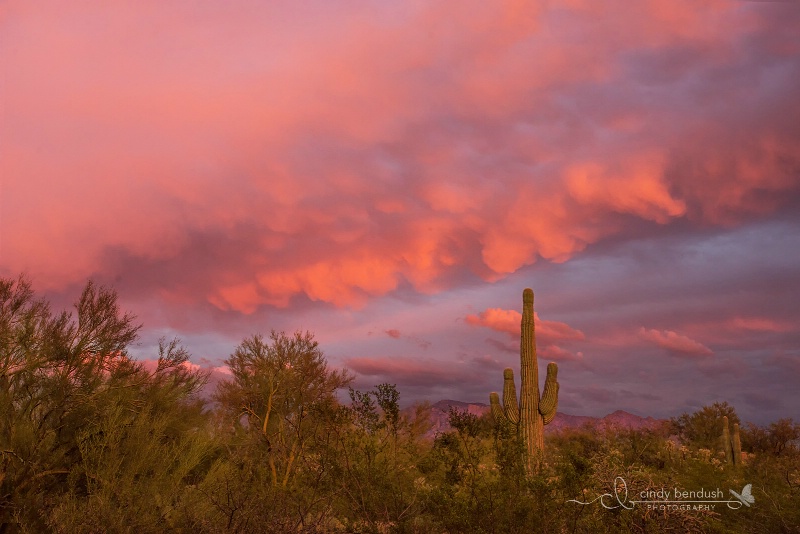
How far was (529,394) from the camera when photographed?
23.1m

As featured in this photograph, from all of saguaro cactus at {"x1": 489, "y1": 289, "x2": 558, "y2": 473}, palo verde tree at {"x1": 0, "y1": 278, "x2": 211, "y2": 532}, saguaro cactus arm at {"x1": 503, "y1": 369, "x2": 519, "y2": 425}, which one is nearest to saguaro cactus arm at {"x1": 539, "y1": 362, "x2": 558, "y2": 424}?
saguaro cactus at {"x1": 489, "y1": 289, "x2": 558, "y2": 473}

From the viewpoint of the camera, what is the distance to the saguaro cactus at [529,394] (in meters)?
22.9

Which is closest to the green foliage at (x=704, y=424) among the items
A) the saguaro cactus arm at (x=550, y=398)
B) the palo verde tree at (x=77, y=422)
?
the saguaro cactus arm at (x=550, y=398)

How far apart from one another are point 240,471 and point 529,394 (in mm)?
12082

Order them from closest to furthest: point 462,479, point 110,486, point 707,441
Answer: point 462,479
point 110,486
point 707,441

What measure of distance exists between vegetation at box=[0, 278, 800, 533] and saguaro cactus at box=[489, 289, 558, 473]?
703 centimetres

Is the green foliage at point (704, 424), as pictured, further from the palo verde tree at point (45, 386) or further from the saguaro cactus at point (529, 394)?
the palo verde tree at point (45, 386)

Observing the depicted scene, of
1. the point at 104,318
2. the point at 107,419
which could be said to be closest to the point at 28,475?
the point at 107,419

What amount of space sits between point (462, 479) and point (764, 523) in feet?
26.1

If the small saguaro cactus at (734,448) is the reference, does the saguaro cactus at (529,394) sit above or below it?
above

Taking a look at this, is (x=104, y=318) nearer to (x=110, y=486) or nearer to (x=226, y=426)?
(x=110, y=486)

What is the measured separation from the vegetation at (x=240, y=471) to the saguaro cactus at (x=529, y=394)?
23.1 ft

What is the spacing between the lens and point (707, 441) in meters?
40.4

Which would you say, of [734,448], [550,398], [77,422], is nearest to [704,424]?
[734,448]
